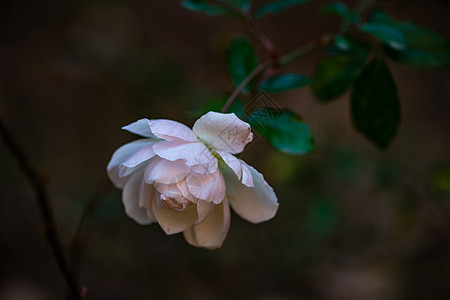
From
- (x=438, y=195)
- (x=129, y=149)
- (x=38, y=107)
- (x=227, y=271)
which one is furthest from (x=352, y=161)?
(x=38, y=107)

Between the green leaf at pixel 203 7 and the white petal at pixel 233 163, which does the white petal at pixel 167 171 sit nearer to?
the white petal at pixel 233 163

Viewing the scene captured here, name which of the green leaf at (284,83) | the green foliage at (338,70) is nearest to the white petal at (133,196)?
the green leaf at (284,83)

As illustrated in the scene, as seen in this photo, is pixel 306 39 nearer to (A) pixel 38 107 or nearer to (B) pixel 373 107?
(A) pixel 38 107

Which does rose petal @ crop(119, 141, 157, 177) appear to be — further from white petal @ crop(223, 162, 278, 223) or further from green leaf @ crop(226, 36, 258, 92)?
green leaf @ crop(226, 36, 258, 92)

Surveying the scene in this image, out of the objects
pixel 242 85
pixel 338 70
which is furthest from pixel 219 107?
pixel 338 70

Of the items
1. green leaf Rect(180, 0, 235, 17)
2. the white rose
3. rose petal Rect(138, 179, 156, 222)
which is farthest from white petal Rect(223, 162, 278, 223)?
green leaf Rect(180, 0, 235, 17)
